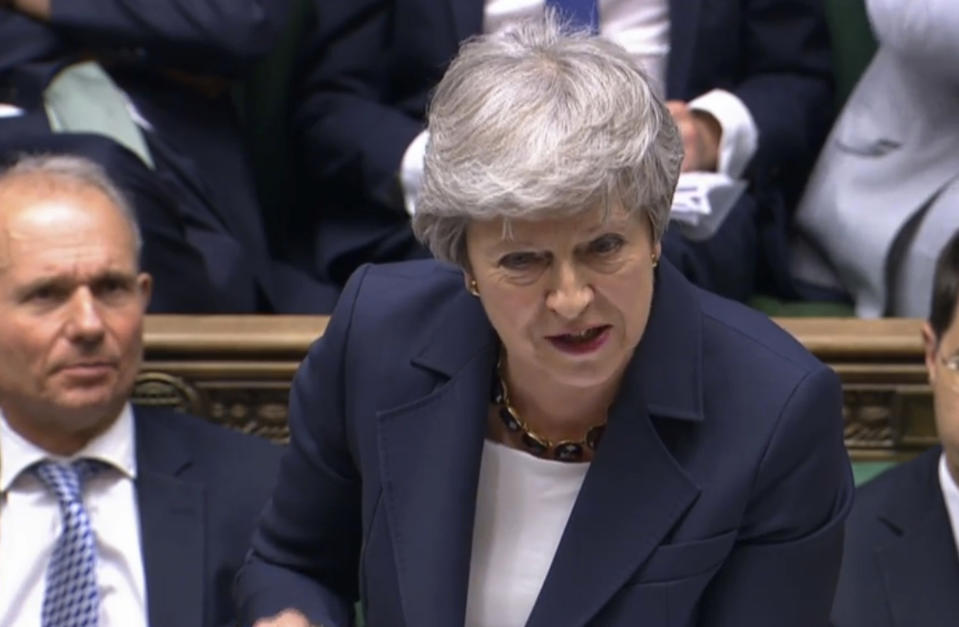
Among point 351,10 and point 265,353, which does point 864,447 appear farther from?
point 351,10

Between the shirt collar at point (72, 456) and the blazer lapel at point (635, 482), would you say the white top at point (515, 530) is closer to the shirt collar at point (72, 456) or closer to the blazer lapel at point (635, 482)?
the blazer lapel at point (635, 482)

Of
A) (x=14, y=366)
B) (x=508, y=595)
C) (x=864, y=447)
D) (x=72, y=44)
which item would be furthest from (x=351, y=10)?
(x=508, y=595)

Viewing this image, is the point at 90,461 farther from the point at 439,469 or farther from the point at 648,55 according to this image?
the point at 648,55

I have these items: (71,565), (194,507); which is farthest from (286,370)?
(71,565)

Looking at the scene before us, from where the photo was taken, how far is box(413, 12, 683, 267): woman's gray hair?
108 cm

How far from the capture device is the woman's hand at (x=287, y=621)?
1.25 m

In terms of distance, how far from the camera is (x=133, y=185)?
6.20 feet

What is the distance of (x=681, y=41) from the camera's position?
2.03 meters

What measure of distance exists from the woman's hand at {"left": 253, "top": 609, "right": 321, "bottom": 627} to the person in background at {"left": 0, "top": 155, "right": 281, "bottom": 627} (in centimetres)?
41

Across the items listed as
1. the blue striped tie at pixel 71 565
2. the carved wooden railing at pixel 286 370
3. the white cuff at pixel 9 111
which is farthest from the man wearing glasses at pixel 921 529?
the white cuff at pixel 9 111

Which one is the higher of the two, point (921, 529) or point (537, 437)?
point (537, 437)

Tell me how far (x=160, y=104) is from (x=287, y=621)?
3.29 ft

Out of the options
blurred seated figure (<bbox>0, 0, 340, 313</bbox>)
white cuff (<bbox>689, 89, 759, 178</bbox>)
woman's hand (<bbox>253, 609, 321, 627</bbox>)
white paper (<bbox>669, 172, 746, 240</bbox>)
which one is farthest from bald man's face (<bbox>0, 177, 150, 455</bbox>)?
white cuff (<bbox>689, 89, 759, 178</bbox>)

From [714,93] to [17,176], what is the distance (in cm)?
81
